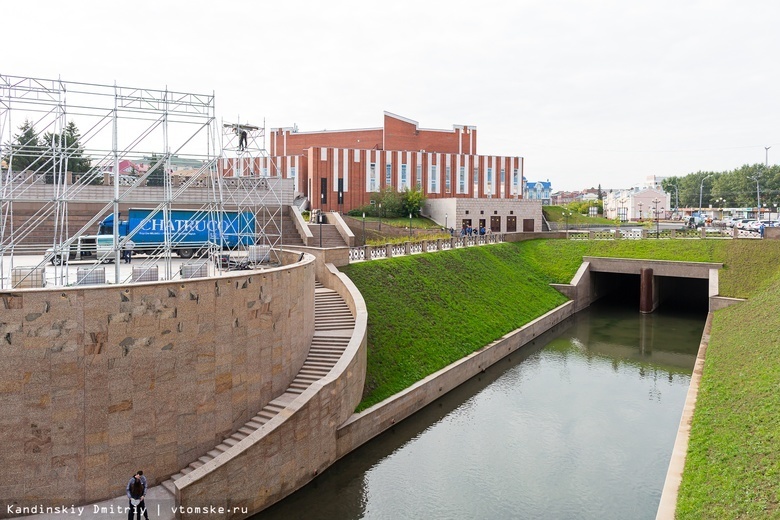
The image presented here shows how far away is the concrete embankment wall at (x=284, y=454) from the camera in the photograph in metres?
14.1

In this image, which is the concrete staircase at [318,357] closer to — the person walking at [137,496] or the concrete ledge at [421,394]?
the person walking at [137,496]

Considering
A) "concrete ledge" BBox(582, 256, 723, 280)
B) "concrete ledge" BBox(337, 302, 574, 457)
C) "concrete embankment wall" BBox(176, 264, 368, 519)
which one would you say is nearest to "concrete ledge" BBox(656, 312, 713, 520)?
"concrete ledge" BBox(337, 302, 574, 457)

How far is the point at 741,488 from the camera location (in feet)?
42.5

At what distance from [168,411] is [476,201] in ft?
157

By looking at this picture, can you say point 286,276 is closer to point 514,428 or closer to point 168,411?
point 168,411

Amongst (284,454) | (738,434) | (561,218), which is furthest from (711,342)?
(561,218)

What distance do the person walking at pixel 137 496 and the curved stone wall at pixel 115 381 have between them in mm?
1132

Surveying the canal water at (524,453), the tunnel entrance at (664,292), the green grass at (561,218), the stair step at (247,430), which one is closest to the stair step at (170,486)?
the stair step at (247,430)

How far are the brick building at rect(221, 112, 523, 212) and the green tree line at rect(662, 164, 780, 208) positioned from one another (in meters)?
53.5

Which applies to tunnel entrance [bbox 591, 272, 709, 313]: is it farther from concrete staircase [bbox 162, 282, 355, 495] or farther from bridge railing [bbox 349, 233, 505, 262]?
concrete staircase [bbox 162, 282, 355, 495]

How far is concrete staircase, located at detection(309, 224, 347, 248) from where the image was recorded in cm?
3797

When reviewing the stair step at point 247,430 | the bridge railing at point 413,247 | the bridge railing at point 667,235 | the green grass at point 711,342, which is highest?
the bridge railing at point 667,235

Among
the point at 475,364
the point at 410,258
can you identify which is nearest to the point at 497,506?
the point at 475,364

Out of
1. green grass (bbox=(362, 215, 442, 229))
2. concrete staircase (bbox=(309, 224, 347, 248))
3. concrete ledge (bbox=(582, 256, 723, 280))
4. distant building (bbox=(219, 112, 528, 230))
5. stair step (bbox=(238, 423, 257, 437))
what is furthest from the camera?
distant building (bbox=(219, 112, 528, 230))
